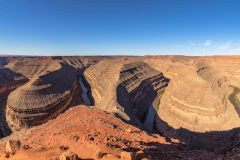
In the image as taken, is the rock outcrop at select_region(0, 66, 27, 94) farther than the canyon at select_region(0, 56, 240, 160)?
Yes

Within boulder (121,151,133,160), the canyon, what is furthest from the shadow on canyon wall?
boulder (121,151,133,160)

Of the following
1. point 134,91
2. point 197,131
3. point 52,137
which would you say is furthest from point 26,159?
point 134,91

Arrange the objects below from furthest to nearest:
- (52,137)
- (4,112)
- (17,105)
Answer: (4,112)
(17,105)
(52,137)

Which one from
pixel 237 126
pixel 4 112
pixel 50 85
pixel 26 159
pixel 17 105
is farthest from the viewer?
pixel 50 85

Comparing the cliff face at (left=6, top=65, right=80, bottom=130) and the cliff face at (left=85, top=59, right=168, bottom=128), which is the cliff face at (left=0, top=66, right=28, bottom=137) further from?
the cliff face at (left=85, top=59, right=168, bottom=128)

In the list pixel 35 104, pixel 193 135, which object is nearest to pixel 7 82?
pixel 35 104

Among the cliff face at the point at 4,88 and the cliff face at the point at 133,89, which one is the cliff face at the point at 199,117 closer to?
the cliff face at the point at 133,89

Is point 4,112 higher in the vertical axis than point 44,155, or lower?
lower

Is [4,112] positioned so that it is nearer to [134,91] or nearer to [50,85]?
[50,85]

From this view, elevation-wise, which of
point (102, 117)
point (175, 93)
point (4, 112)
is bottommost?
point (4, 112)
